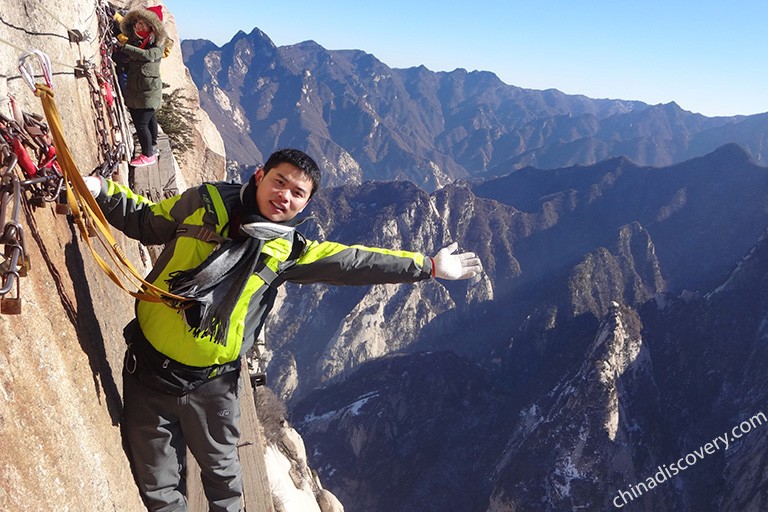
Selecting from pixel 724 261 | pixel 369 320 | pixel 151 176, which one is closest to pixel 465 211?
pixel 369 320

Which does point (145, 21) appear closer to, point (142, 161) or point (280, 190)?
point (142, 161)

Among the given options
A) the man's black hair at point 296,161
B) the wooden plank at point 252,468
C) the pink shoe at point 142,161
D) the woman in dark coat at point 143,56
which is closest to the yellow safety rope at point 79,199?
the man's black hair at point 296,161

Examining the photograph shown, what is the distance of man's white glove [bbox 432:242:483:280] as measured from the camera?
4.10 meters

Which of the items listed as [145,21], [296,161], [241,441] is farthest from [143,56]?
[241,441]

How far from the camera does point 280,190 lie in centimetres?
329

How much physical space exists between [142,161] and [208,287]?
603 centimetres

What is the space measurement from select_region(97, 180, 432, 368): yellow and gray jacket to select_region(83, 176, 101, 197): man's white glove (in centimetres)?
5

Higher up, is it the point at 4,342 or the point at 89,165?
the point at 89,165

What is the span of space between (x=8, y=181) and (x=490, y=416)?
6405 cm

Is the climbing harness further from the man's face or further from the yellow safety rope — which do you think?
the man's face

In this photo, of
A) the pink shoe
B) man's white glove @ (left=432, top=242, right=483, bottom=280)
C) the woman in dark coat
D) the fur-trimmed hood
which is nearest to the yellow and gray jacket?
man's white glove @ (left=432, top=242, right=483, bottom=280)

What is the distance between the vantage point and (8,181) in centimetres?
271

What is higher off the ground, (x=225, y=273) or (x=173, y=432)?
(x=225, y=273)

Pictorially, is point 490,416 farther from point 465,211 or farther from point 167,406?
point 465,211
